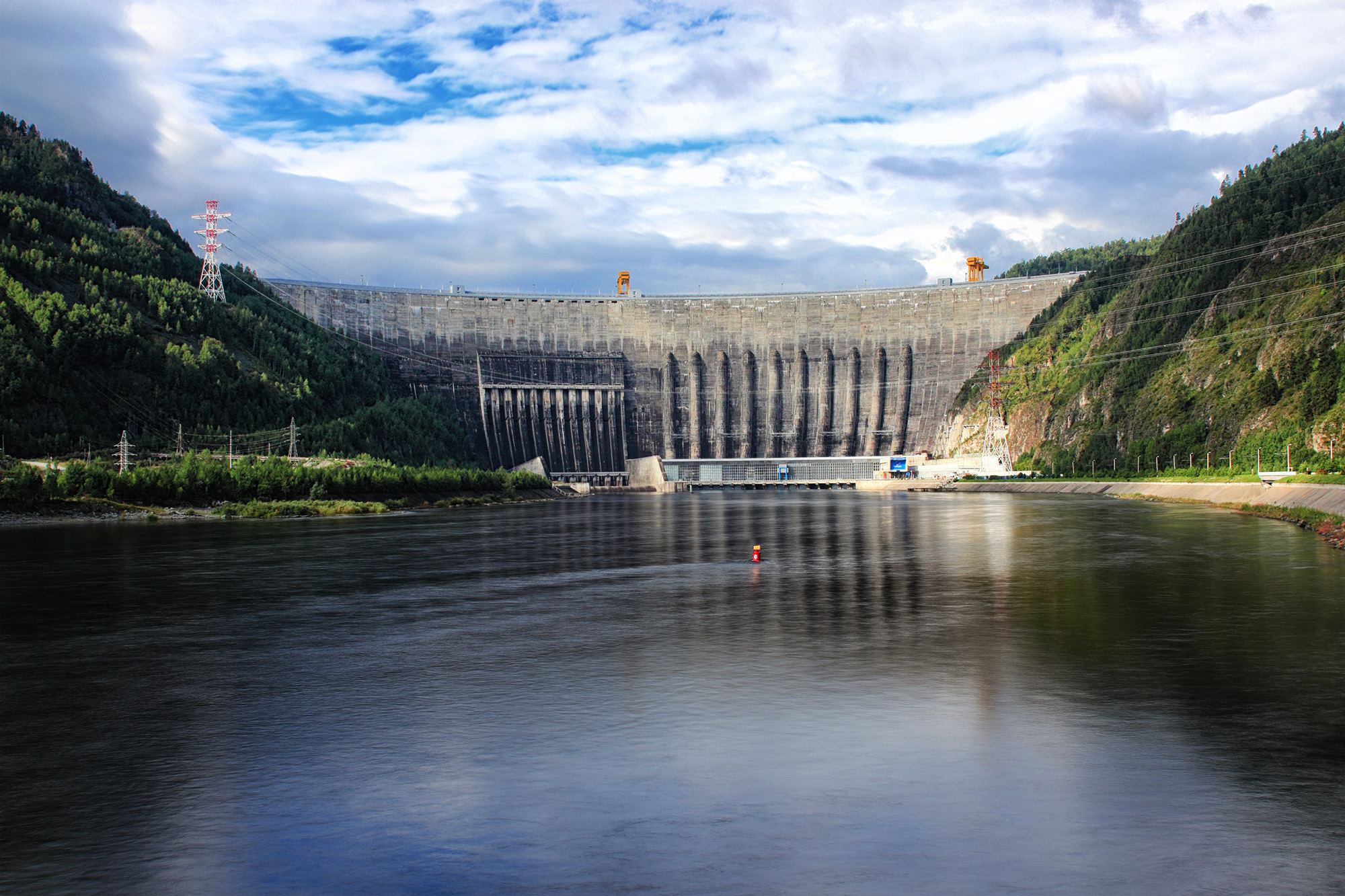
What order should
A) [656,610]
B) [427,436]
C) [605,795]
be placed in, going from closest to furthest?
[605,795] < [656,610] < [427,436]

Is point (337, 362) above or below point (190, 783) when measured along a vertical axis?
above

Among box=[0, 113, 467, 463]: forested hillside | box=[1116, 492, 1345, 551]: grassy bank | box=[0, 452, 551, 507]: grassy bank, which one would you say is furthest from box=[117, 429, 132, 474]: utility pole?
box=[1116, 492, 1345, 551]: grassy bank

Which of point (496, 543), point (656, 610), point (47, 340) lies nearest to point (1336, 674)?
point (656, 610)

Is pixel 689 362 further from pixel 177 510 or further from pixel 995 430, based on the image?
pixel 177 510

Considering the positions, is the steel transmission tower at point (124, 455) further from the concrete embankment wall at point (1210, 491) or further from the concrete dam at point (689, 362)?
the concrete embankment wall at point (1210, 491)

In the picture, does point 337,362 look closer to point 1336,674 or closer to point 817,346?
point 817,346

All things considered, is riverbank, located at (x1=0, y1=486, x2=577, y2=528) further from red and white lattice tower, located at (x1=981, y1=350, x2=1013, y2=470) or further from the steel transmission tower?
red and white lattice tower, located at (x1=981, y1=350, x2=1013, y2=470)

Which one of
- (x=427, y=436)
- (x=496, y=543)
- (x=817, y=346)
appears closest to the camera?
(x=496, y=543)
